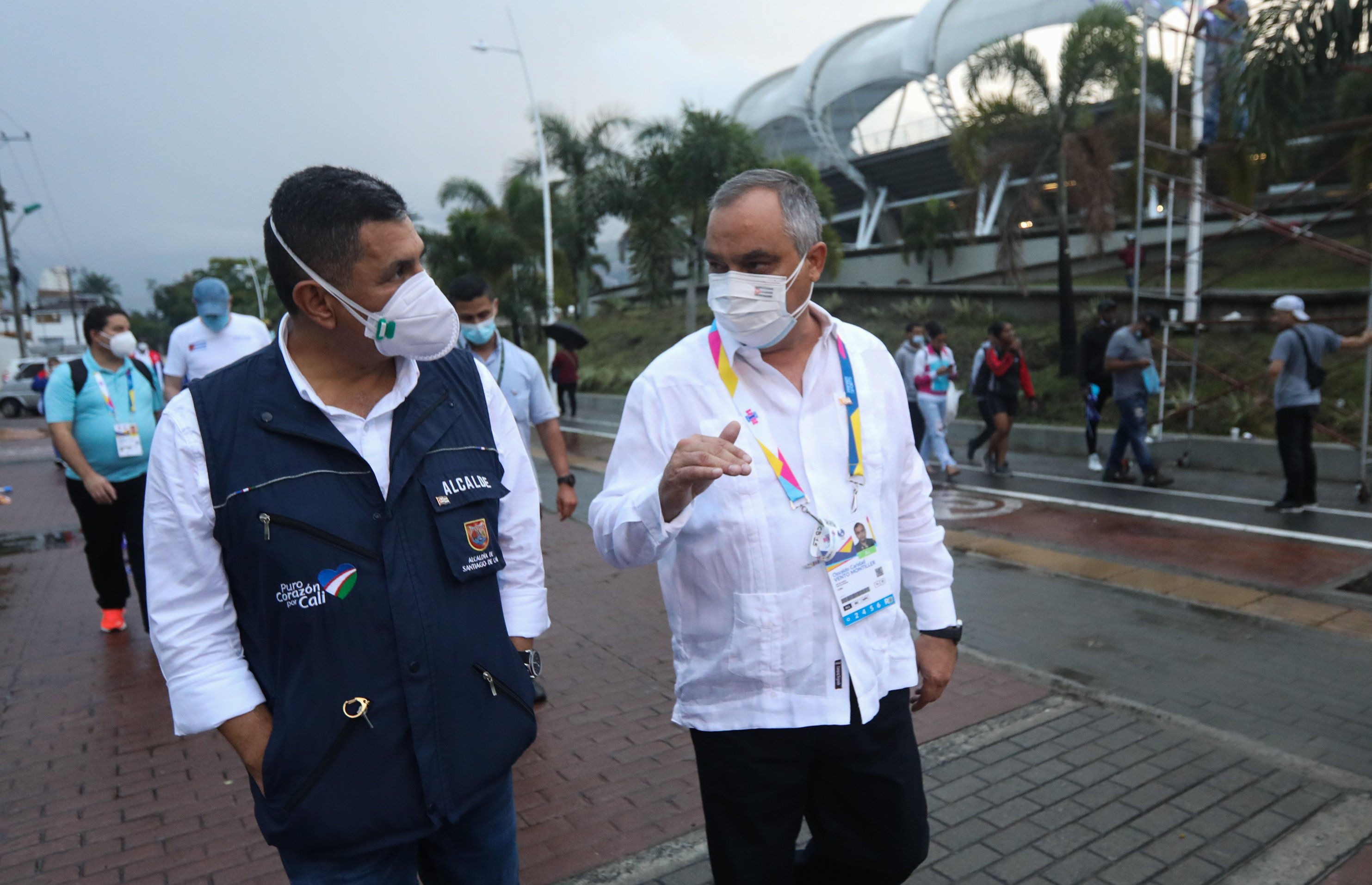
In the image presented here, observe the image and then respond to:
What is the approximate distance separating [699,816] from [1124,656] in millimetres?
2670

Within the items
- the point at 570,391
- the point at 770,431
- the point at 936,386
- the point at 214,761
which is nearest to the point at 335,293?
the point at 770,431

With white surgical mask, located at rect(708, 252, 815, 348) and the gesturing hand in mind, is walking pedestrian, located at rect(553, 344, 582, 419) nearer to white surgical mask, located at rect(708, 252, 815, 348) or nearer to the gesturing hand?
white surgical mask, located at rect(708, 252, 815, 348)

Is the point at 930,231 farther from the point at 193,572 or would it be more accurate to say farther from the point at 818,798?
the point at 193,572

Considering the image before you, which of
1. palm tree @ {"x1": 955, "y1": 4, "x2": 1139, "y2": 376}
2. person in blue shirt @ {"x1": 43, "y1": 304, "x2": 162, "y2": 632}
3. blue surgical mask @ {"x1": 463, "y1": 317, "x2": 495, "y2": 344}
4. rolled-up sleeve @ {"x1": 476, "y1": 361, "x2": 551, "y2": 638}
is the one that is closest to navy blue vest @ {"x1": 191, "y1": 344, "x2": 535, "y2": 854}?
rolled-up sleeve @ {"x1": 476, "y1": 361, "x2": 551, "y2": 638}

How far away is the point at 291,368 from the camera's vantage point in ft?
6.11

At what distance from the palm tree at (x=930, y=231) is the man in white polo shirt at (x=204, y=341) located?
30.7 m

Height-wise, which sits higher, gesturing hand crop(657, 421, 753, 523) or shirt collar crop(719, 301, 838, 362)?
shirt collar crop(719, 301, 838, 362)

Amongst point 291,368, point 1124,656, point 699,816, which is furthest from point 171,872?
point 1124,656

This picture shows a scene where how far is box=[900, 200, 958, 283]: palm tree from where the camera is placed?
112 feet

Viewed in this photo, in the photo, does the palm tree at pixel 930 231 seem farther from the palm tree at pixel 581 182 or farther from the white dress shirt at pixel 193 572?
the white dress shirt at pixel 193 572

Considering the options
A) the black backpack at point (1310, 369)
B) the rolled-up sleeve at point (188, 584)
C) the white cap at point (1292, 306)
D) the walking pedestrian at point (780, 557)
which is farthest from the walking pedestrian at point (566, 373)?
the rolled-up sleeve at point (188, 584)

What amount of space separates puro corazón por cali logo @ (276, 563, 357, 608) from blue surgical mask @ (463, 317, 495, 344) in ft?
11.2

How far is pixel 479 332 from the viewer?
16.6 feet

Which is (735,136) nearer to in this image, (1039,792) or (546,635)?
(546,635)
